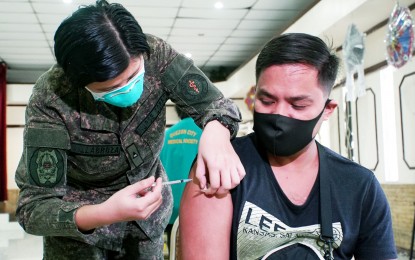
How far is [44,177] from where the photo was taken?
4.24 ft

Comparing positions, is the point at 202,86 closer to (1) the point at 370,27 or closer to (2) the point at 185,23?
(1) the point at 370,27

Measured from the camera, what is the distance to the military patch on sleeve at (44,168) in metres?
1.29

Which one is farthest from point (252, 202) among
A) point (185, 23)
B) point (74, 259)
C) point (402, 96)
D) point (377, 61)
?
point (185, 23)

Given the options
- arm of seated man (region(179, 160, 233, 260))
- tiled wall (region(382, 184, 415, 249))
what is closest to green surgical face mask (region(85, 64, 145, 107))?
arm of seated man (region(179, 160, 233, 260))

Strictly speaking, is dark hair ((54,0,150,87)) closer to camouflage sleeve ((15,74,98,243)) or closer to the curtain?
camouflage sleeve ((15,74,98,243))

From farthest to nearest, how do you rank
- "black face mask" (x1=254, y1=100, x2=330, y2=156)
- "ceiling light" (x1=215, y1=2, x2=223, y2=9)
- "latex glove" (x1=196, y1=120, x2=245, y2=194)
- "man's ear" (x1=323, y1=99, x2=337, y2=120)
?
"ceiling light" (x1=215, y1=2, x2=223, y2=9), "man's ear" (x1=323, y1=99, x2=337, y2=120), "black face mask" (x1=254, y1=100, x2=330, y2=156), "latex glove" (x1=196, y1=120, x2=245, y2=194)

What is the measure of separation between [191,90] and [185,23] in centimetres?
631

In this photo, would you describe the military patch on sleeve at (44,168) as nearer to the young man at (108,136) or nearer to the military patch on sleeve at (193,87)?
the young man at (108,136)

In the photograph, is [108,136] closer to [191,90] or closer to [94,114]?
[94,114]

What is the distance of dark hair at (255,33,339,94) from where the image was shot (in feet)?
4.46

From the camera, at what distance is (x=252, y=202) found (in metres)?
1.31

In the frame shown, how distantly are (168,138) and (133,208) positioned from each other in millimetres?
1966

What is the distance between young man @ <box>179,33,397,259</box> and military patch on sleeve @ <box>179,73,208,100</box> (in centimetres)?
18

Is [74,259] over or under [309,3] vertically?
under
